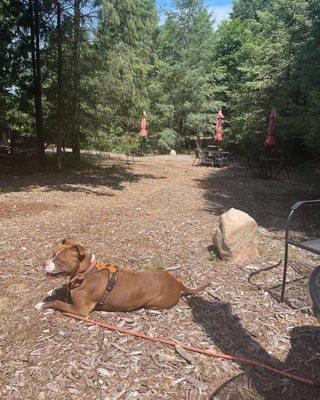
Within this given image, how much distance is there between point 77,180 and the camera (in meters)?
11.6

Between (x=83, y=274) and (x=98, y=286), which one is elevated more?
(x=83, y=274)

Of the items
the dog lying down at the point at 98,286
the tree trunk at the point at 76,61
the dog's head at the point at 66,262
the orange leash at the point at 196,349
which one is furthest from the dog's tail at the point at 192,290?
the tree trunk at the point at 76,61

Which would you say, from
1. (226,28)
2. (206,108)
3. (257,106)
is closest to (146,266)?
(257,106)

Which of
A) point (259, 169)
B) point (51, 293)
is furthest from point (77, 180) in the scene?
point (51, 293)

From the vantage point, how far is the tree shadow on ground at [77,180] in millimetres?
10289

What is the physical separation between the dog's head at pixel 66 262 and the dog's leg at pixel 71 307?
32 cm

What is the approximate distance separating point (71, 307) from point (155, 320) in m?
0.81

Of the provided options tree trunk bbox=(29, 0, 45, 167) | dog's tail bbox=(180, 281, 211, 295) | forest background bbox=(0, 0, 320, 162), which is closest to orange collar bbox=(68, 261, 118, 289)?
dog's tail bbox=(180, 281, 211, 295)

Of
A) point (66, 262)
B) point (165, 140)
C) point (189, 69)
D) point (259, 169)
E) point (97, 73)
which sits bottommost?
point (259, 169)

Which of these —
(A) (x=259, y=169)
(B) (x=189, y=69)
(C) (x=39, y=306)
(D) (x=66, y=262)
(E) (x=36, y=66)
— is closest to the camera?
(D) (x=66, y=262)

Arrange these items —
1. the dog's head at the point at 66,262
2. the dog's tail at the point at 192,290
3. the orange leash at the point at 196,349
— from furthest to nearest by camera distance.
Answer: the dog's tail at the point at 192,290, the dog's head at the point at 66,262, the orange leash at the point at 196,349

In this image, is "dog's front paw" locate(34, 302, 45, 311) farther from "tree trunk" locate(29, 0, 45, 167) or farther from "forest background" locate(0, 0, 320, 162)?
"tree trunk" locate(29, 0, 45, 167)

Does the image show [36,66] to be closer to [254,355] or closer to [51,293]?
[51,293]

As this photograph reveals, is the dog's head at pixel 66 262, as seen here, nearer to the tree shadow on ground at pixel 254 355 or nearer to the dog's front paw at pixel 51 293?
the dog's front paw at pixel 51 293
